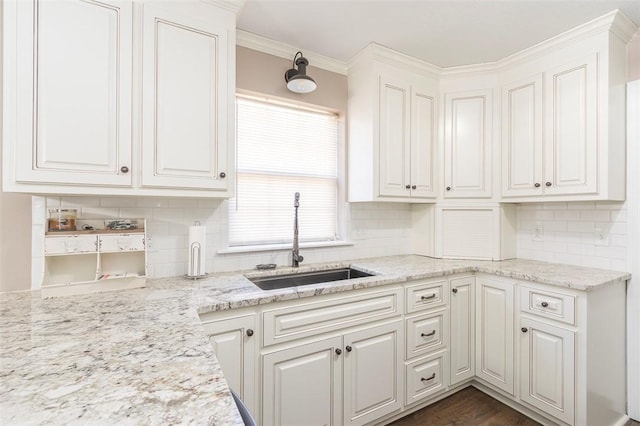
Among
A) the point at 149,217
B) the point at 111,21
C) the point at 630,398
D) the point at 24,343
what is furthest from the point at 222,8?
the point at 630,398

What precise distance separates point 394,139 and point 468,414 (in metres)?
2.00

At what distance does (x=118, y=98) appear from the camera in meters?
1.47

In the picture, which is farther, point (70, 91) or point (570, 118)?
point (570, 118)

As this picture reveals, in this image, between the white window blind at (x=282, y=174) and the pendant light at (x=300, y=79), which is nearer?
the pendant light at (x=300, y=79)

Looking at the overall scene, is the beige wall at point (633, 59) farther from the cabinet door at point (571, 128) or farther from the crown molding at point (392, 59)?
the crown molding at point (392, 59)

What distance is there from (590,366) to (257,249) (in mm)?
2130

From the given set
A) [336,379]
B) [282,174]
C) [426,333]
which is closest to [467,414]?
[426,333]

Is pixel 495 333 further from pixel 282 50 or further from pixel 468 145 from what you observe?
pixel 282 50

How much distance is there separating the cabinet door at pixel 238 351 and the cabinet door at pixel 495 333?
1.69 meters

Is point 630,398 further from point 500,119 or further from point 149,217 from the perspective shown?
point 149,217

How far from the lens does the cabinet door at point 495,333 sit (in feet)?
6.88

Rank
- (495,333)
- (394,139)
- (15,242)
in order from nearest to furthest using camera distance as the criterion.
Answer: (15,242)
(495,333)
(394,139)

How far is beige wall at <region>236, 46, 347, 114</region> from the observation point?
213 cm

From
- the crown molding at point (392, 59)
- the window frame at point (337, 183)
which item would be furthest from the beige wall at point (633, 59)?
the window frame at point (337, 183)
